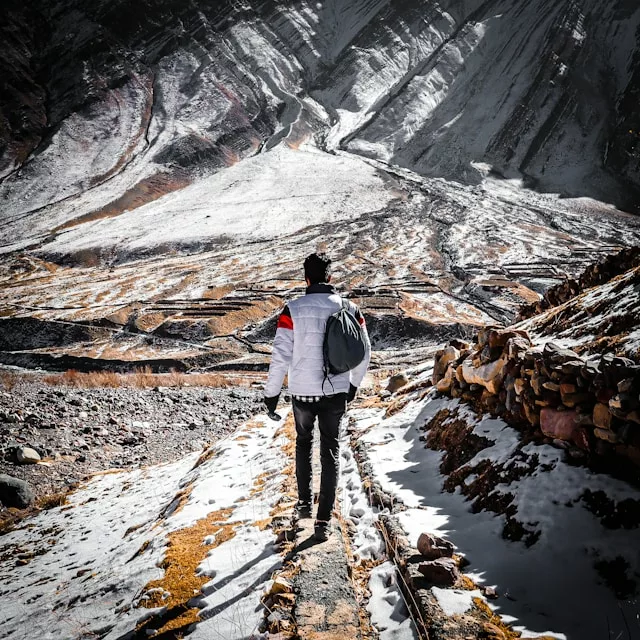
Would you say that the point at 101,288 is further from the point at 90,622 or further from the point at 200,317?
the point at 90,622

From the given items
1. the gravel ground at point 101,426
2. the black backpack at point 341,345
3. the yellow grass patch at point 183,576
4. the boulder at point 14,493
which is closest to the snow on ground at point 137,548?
the yellow grass patch at point 183,576

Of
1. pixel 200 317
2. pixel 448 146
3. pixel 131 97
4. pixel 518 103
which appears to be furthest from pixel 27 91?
pixel 518 103

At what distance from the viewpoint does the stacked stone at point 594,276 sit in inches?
322

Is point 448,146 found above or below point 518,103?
below

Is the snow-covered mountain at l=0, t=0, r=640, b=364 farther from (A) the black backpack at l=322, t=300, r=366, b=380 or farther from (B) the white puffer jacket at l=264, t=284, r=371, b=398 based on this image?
(A) the black backpack at l=322, t=300, r=366, b=380

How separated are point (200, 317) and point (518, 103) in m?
80.0

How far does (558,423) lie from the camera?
4.05m

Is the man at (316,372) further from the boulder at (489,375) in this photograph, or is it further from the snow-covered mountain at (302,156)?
the snow-covered mountain at (302,156)

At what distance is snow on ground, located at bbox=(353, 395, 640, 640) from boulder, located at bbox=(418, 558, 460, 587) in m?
0.13

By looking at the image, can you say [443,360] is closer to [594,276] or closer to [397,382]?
[397,382]

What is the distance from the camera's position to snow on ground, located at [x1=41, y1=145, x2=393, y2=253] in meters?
49.4

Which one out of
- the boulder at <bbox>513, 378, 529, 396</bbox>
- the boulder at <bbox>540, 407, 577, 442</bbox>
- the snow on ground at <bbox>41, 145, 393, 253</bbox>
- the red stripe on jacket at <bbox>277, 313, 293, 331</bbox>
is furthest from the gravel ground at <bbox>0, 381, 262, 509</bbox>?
the snow on ground at <bbox>41, 145, 393, 253</bbox>

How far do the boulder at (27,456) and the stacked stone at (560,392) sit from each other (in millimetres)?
7385

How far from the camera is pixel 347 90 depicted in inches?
4114
